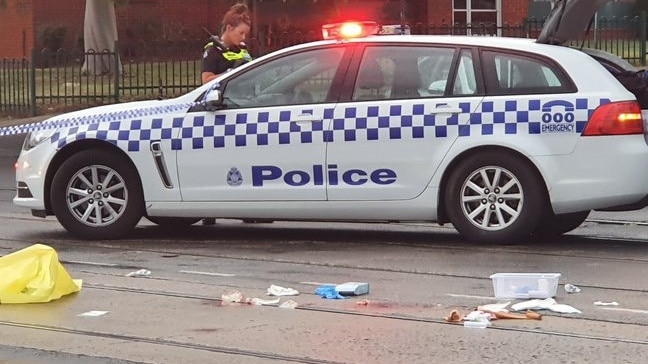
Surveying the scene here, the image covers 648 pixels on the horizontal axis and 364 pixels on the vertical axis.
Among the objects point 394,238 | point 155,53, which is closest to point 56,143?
point 394,238

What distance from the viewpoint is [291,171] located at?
9016 mm

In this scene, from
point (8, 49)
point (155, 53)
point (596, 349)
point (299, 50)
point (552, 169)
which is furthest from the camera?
point (8, 49)

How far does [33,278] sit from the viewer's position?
23.8ft

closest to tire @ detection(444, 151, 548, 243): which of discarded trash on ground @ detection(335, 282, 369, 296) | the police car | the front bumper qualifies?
the police car

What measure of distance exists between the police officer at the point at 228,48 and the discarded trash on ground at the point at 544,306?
4.64 m

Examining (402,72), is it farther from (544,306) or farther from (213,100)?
(544,306)

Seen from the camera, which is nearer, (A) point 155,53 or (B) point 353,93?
(B) point 353,93

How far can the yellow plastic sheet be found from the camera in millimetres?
7188

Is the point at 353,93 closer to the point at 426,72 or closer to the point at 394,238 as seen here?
the point at 426,72

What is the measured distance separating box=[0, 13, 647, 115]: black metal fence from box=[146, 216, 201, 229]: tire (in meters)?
12.1

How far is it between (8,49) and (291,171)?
89.9 ft

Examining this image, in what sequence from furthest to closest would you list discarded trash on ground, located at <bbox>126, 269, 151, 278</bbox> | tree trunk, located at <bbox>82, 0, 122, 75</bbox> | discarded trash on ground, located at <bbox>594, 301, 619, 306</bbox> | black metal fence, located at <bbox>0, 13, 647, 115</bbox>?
tree trunk, located at <bbox>82, 0, 122, 75</bbox> < black metal fence, located at <bbox>0, 13, 647, 115</bbox> < discarded trash on ground, located at <bbox>126, 269, 151, 278</bbox> < discarded trash on ground, located at <bbox>594, 301, 619, 306</bbox>

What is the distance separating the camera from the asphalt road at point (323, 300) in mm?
5914

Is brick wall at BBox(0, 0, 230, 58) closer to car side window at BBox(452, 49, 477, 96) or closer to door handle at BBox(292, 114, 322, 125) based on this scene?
door handle at BBox(292, 114, 322, 125)
